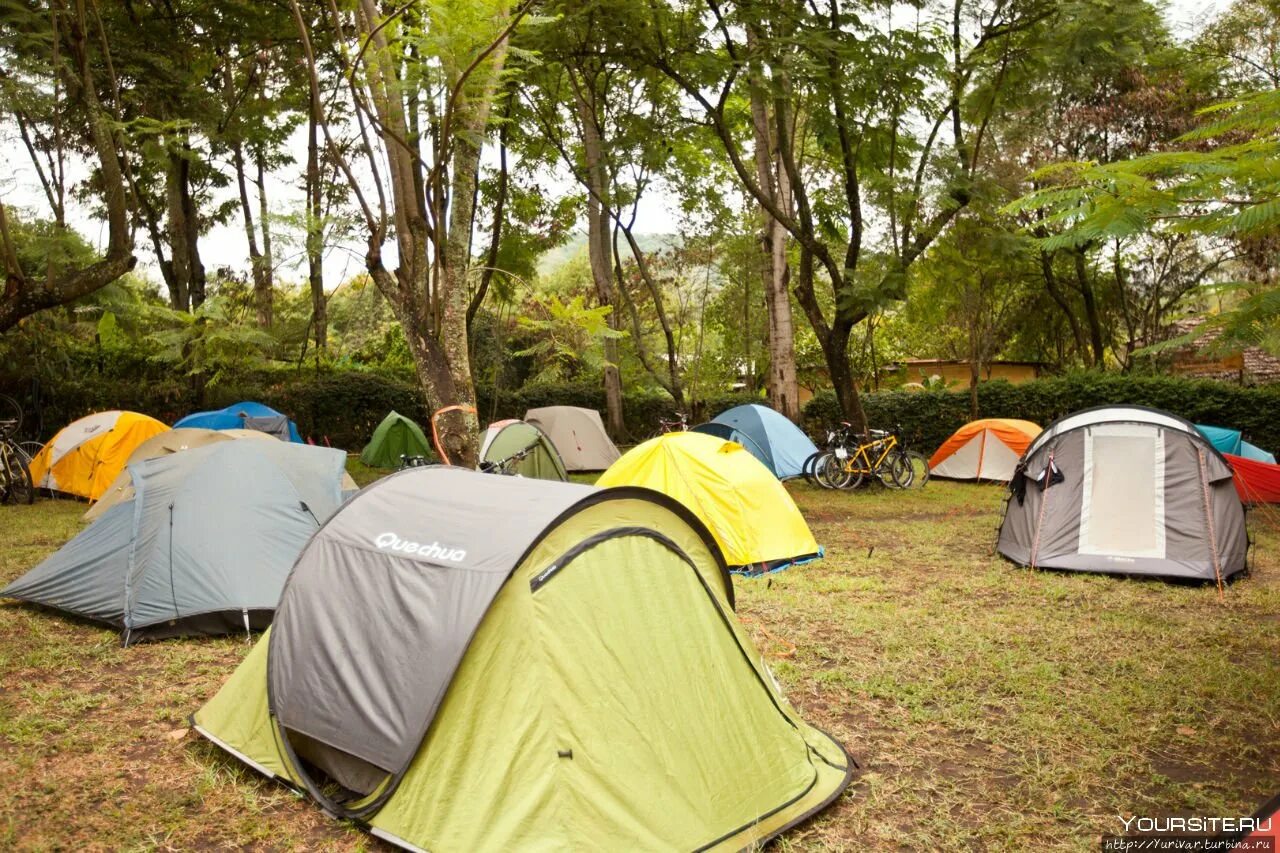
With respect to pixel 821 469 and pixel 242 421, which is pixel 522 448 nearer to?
pixel 242 421

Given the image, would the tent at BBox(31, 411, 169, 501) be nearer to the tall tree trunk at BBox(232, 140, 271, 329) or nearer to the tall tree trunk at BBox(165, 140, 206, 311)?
the tall tree trunk at BBox(165, 140, 206, 311)

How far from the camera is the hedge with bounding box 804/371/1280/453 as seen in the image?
14969 mm

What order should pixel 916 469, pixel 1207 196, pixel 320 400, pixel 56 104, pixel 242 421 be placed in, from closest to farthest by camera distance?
pixel 1207 196 < pixel 56 104 < pixel 242 421 < pixel 916 469 < pixel 320 400

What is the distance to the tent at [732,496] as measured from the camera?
7.91 metres

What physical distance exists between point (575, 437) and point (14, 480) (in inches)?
313

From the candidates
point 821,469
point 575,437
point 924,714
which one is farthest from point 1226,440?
point 924,714

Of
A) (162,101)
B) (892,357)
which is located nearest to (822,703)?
(162,101)

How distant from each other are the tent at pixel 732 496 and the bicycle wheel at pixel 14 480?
7.99 m

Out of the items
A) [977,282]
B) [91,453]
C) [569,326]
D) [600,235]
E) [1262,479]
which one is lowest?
[1262,479]

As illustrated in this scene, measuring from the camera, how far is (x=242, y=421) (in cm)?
1315

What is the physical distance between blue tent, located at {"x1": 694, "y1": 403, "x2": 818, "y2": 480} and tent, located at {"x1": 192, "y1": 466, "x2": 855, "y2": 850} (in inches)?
398

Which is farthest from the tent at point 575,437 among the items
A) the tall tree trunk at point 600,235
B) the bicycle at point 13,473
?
the bicycle at point 13,473

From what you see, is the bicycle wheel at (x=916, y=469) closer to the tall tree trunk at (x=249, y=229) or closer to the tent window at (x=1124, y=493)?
the tent window at (x=1124, y=493)

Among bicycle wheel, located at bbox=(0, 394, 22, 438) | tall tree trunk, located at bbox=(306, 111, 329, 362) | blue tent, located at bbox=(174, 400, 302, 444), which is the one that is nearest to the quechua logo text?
blue tent, located at bbox=(174, 400, 302, 444)
